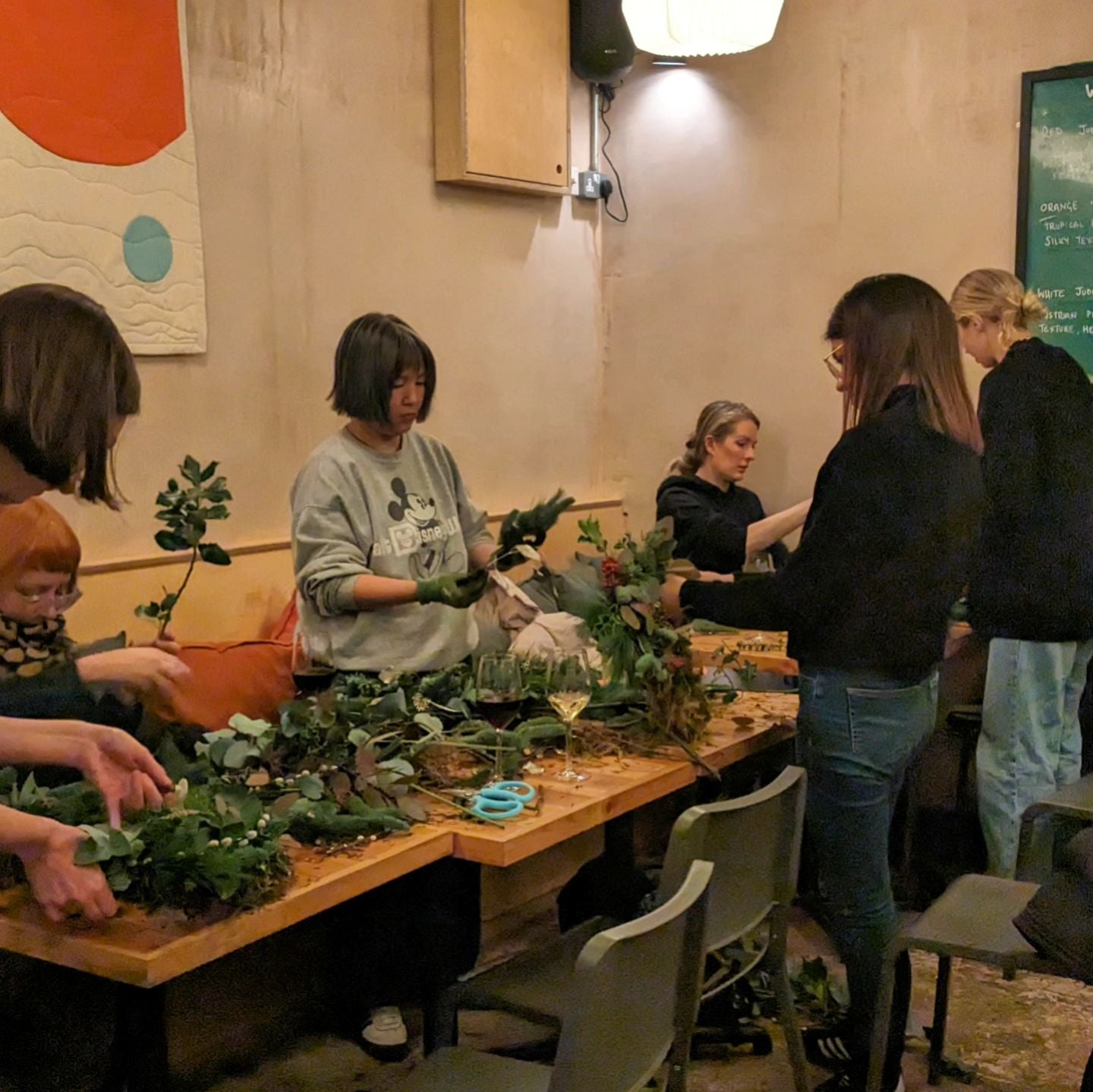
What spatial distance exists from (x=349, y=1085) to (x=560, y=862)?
1130mm

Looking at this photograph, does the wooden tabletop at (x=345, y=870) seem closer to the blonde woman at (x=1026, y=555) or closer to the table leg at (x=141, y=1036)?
the table leg at (x=141, y=1036)

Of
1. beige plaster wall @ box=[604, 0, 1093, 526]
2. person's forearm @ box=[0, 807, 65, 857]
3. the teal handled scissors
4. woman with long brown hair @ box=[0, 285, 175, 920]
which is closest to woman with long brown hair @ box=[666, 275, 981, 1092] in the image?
the teal handled scissors

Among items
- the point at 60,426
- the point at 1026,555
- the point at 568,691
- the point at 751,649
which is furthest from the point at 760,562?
the point at 60,426

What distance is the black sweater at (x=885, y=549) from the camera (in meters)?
2.27

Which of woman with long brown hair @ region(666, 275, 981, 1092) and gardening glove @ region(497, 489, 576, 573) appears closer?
woman with long brown hair @ region(666, 275, 981, 1092)

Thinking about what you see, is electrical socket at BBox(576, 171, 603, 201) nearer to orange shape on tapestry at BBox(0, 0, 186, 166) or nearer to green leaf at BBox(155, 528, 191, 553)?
orange shape on tapestry at BBox(0, 0, 186, 166)

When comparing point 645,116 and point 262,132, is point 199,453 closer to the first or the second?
point 262,132

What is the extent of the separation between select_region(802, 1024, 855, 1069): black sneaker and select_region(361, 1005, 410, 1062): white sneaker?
86 cm

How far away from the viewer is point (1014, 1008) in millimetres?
3055

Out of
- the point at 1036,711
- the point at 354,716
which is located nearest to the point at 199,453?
the point at 354,716

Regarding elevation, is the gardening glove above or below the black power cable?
below

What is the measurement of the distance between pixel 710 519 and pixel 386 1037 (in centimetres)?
179

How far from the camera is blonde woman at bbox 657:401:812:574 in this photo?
12.9ft

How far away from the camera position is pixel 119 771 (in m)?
1.75
